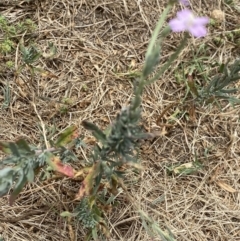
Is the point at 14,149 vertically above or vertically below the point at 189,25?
below

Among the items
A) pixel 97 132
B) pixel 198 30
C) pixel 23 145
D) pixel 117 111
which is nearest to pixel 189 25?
pixel 198 30

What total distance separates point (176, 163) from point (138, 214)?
0.28m

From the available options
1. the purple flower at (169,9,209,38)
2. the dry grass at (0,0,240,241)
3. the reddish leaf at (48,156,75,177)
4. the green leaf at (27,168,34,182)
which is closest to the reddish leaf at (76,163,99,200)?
the reddish leaf at (48,156,75,177)

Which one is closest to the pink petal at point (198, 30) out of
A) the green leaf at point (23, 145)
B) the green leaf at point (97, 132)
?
the green leaf at point (97, 132)

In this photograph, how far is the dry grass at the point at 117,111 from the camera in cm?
169

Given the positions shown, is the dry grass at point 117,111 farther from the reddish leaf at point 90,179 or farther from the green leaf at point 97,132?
the green leaf at point 97,132

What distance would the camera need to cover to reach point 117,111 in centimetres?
188

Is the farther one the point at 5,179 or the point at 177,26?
the point at 5,179

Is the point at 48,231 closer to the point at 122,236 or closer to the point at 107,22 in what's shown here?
the point at 122,236

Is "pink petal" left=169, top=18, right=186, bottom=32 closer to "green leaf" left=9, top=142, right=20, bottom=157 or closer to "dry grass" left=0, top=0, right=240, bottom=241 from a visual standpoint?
"green leaf" left=9, top=142, right=20, bottom=157

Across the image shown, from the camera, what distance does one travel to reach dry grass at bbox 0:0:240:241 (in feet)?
5.55

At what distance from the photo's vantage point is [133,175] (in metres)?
1.76

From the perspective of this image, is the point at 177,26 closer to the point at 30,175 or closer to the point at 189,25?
the point at 189,25

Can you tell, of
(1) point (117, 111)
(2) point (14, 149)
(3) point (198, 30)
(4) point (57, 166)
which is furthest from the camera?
(1) point (117, 111)
